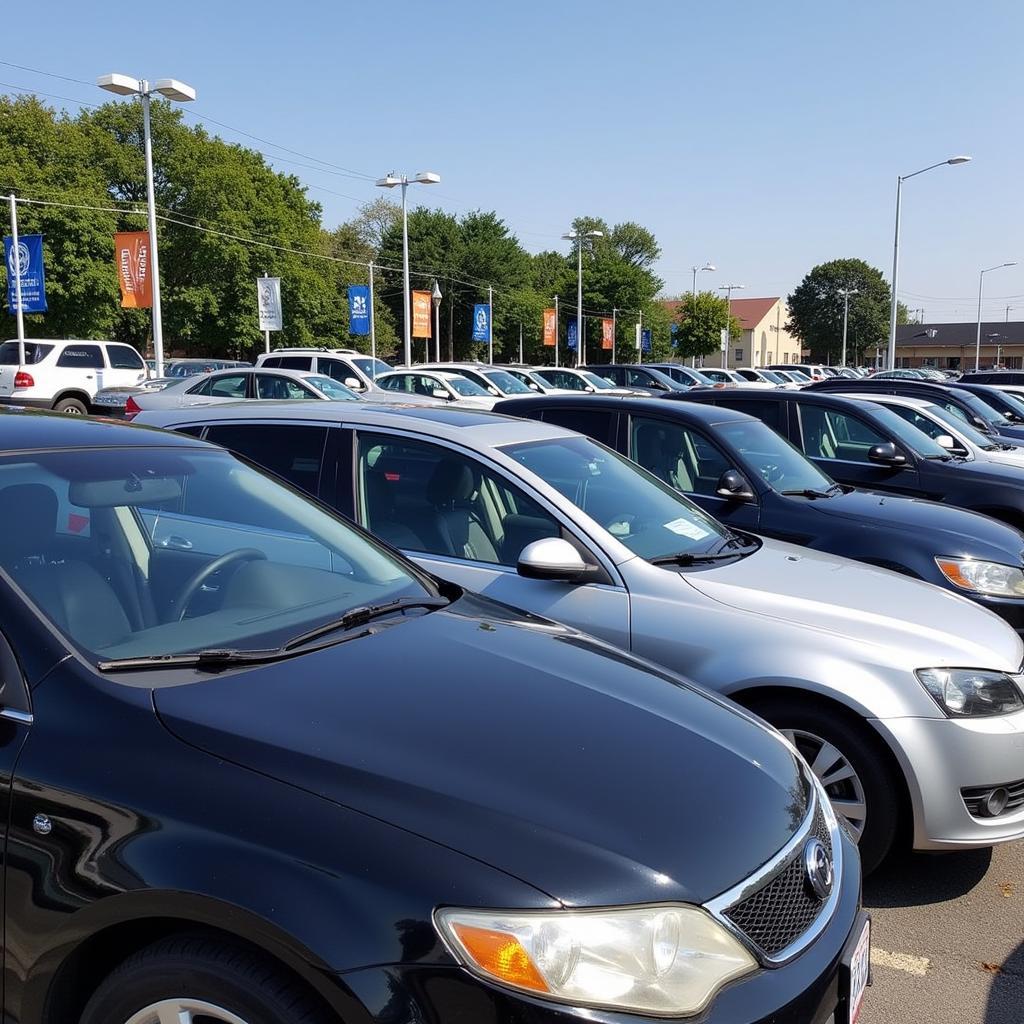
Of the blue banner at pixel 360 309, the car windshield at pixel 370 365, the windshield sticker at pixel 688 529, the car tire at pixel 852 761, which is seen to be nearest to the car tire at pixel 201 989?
the car tire at pixel 852 761

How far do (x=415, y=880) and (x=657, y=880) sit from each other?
442 mm

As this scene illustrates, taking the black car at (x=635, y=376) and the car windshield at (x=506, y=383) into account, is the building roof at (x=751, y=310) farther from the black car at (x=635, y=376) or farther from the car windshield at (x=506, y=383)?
the car windshield at (x=506, y=383)

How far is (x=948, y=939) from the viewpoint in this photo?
3.45 m

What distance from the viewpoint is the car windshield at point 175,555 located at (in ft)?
7.75

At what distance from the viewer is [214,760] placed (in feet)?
6.24

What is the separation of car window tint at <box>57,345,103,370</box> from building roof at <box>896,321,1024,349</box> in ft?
330

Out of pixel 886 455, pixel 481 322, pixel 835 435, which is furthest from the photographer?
pixel 481 322

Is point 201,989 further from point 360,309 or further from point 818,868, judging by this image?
point 360,309

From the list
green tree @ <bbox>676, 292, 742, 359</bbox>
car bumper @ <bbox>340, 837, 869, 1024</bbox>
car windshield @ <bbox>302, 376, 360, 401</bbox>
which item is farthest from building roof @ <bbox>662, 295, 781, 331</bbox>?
car bumper @ <bbox>340, 837, 869, 1024</bbox>

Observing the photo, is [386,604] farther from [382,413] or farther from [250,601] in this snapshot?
[382,413]

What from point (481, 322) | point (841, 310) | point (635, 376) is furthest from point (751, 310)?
point (635, 376)

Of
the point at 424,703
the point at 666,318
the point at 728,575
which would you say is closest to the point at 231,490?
the point at 424,703

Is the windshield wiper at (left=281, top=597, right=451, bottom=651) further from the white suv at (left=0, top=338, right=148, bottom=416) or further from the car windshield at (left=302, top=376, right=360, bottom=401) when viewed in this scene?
the white suv at (left=0, top=338, right=148, bottom=416)

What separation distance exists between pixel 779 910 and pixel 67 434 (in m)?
2.25
